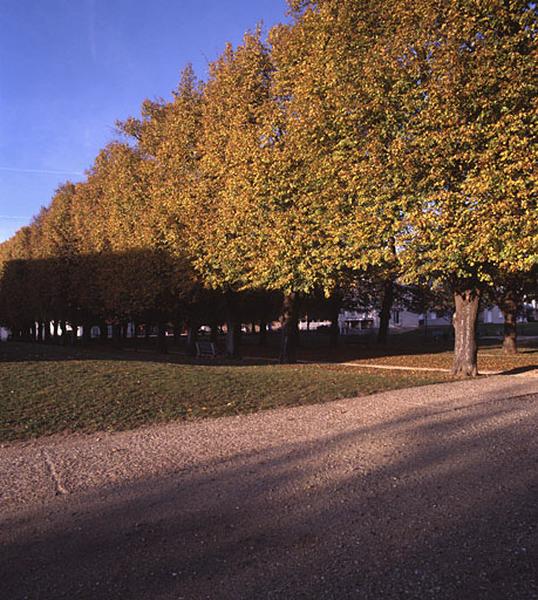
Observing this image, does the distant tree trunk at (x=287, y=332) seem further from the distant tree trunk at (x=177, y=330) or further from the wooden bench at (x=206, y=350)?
the distant tree trunk at (x=177, y=330)

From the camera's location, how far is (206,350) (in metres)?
28.0

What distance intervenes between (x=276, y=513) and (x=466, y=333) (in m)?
12.5

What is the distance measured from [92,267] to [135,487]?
31.1 meters

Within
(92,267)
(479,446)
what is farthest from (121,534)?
(92,267)

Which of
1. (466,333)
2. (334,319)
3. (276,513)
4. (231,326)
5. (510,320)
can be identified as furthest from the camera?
(334,319)

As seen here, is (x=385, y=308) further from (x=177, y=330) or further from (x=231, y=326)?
(x=177, y=330)

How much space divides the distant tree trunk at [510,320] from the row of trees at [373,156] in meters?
6.69

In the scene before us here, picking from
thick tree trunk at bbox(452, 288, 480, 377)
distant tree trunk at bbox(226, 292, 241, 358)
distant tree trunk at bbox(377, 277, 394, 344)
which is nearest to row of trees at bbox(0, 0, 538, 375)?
thick tree trunk at bbox(452, 288, 480, 377)

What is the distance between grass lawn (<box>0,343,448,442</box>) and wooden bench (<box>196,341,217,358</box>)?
41.4 feet

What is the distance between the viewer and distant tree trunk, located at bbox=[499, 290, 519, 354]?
95.2 feet

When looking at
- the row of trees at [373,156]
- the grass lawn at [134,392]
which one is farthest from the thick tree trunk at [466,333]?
the grass lawn at [134,392]

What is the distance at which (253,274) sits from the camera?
18.1m

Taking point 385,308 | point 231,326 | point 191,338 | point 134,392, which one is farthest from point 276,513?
point 385,308

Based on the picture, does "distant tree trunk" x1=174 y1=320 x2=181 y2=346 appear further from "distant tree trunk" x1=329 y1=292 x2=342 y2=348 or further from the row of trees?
the row of trees
